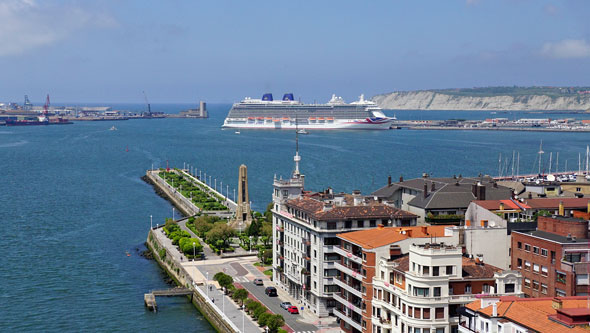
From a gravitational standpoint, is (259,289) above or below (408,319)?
below

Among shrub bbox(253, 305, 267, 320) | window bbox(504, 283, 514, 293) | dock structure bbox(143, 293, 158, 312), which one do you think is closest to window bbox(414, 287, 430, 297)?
window bbox(504, 283, 514, 293)

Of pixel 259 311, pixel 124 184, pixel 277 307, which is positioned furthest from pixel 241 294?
pixel 124 184

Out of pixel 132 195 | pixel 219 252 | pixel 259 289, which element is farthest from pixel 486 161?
pixel 259 289

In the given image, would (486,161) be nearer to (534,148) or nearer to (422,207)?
(534,148)

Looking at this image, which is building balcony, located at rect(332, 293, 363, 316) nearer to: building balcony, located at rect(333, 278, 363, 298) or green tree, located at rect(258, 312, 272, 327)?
building balcony, located at rect(333, 278, 363, 298)

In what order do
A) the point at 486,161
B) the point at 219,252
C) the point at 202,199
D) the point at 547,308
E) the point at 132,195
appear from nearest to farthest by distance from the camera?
1. the point at 547,308
2. the point at 219,252
3. the point at 202,199
4. the point at 132,195
5. the point at 486,161

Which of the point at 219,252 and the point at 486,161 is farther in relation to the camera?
the point at 486,161
